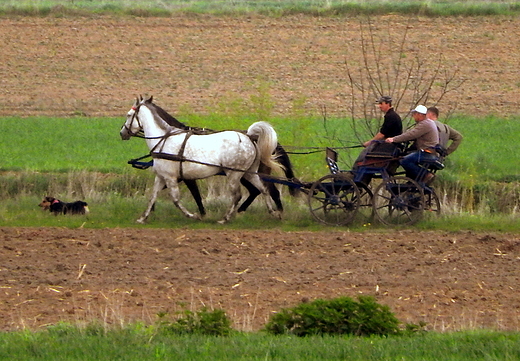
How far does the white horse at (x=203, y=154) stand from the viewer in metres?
14.4

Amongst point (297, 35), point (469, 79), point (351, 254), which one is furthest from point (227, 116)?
point (297, 35)

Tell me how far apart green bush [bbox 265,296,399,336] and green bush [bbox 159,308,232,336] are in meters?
0.45

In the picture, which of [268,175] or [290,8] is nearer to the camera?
[268,175]

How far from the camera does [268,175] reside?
1467 centimetres

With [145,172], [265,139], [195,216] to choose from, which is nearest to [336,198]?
[265,139]

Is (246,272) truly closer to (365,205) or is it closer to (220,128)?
(365,205)

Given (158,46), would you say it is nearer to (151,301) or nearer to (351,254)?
(351,254)

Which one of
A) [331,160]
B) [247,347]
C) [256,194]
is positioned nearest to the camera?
[247,347]

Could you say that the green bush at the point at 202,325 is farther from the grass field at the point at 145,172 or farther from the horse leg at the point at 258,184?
the horse leg at the point at 258,184

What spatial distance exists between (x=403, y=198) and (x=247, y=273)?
3.48 meters

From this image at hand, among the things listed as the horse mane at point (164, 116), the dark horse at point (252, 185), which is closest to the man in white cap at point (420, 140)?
the dark horse at point (252, 185)

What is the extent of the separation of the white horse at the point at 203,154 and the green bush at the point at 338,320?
615cm

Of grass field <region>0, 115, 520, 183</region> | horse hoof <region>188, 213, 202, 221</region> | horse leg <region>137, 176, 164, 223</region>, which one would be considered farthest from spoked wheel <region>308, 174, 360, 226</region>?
grass field <region>0, 115, 520, 183</region>

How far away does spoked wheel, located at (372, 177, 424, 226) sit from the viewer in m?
13.8
